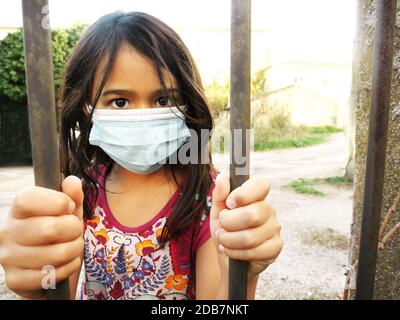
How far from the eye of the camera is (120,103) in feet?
3.84

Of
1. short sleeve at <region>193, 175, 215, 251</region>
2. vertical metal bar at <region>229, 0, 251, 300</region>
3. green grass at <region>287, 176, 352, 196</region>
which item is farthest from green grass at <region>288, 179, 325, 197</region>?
vertical metal bar at <region>229, 0, 251, 300</region>

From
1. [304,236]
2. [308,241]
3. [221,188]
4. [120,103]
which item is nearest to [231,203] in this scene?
[221,188]

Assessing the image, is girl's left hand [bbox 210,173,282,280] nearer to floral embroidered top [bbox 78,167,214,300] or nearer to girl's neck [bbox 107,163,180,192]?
floral embroidered top [bbox 78,167,214,300]

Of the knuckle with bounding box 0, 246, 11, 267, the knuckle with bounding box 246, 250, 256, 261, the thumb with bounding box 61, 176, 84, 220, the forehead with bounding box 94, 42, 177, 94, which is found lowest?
the knuckle with bounding box 246, 250, 256, 261

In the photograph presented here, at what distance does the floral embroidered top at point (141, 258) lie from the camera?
1.17 metres

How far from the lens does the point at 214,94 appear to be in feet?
31.7

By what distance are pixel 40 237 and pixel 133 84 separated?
24.8 inches

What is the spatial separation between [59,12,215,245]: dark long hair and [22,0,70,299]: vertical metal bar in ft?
2.09

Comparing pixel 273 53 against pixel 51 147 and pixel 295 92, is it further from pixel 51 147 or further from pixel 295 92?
pixel 51 147

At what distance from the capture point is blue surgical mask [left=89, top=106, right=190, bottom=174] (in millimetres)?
1174

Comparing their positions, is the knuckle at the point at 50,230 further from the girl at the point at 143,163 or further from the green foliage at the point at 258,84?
the green foliage at the point at 258,84

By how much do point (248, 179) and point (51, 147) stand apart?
0.34 meters
